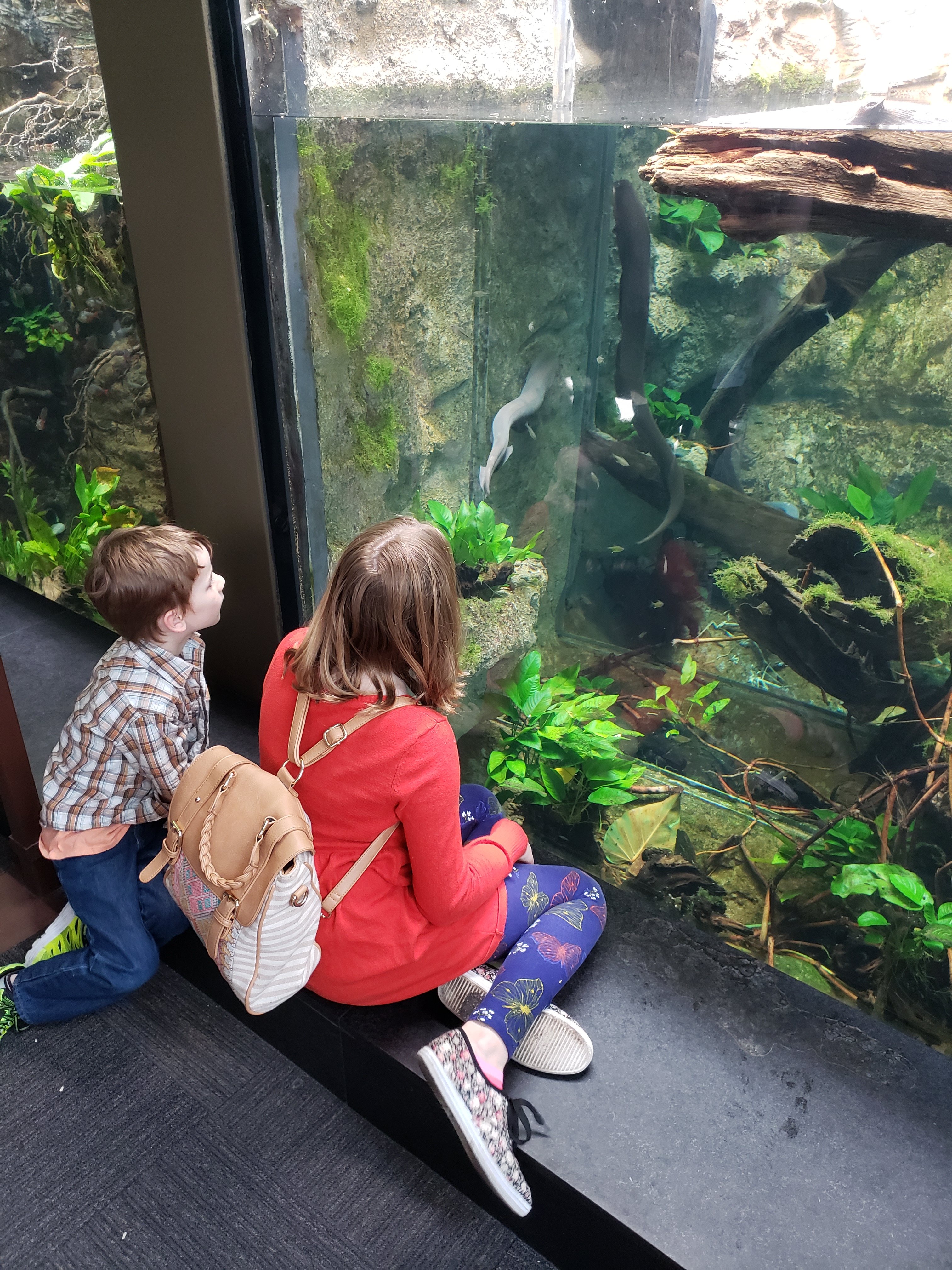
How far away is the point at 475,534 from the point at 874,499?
1.00 metres

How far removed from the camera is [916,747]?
156 centimetres

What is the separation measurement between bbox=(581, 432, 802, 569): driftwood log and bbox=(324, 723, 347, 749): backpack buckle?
81cm

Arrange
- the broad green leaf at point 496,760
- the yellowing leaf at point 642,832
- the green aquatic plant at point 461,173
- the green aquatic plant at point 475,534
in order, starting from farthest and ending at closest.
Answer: the broad green leaf at point 496,760
the green aquatic plant at point 475,534
the yellowing leaf at point 642,832
the green aquatic plant at point 461,173

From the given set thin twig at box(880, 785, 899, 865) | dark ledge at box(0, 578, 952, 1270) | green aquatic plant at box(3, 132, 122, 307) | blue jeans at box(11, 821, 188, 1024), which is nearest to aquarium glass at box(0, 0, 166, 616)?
green aquatic plant at box(3, 132, 122, 307)

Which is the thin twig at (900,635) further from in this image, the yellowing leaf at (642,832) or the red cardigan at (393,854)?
the red cardigan at (393,854)

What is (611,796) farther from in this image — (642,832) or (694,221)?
(694,221)

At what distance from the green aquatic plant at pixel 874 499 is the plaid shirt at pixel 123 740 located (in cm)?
125

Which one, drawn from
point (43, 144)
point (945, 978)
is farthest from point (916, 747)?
point (43, 144)

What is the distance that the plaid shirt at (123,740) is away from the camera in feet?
5.16

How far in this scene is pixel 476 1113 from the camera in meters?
1.31

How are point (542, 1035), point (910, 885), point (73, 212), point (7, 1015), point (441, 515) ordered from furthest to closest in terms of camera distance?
point (73, 212), point (441, 515), point (7, 1015), point (910, 885), point (542, 1035)

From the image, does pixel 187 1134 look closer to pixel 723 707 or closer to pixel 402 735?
pixel 402 735

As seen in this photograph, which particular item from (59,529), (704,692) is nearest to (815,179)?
(704,692)

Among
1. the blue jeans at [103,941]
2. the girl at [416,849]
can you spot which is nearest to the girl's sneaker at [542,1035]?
the girl at [416,849]
